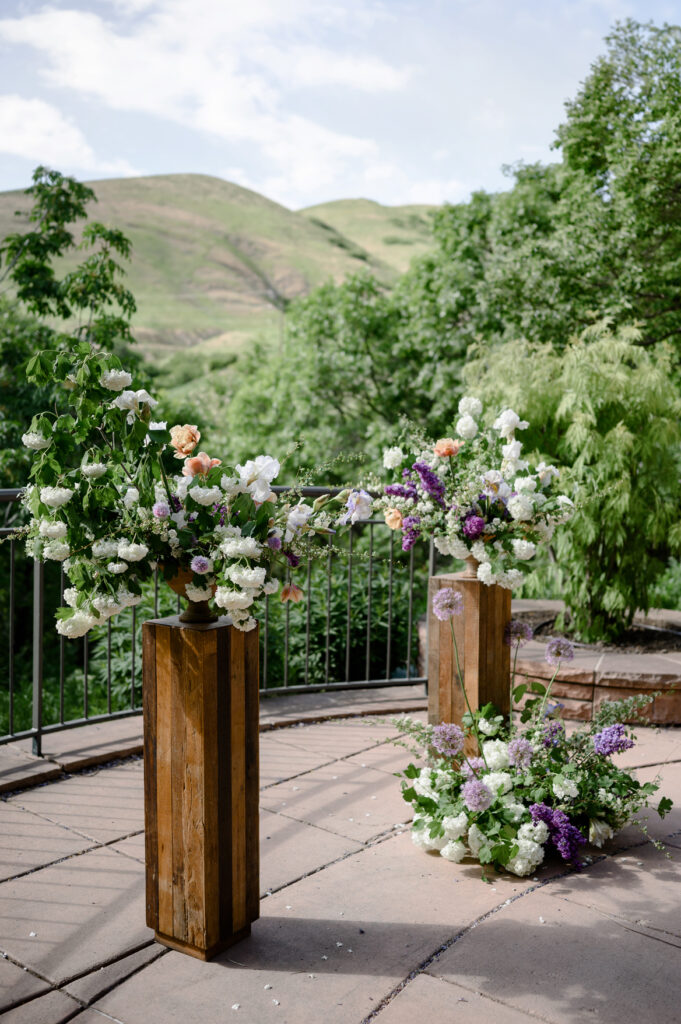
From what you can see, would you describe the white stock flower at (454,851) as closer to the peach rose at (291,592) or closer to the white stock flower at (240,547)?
the peach rose at (291,592)

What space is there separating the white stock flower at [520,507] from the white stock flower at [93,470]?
1.74m

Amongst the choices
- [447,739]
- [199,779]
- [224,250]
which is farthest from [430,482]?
[224,250]

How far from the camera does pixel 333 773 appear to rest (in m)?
4.06

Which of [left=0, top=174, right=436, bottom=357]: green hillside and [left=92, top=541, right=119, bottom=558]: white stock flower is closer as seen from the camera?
[left=92, top=541, right=119, bottom=558]: white stock flower

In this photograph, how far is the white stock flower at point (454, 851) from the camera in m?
3.07

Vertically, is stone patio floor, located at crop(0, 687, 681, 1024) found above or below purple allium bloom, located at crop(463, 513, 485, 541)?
below

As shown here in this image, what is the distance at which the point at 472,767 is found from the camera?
3.26 metres

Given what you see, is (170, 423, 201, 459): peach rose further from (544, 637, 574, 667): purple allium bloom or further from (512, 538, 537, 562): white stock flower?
(544, 637, 574, 667): purple allium bloom

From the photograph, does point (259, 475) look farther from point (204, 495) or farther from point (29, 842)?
point (29, 842)

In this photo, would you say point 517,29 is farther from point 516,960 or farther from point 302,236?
point 302,236

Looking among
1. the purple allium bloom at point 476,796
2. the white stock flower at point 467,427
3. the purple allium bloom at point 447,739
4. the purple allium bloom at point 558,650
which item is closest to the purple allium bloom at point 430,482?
the white stock flower at point 467,427

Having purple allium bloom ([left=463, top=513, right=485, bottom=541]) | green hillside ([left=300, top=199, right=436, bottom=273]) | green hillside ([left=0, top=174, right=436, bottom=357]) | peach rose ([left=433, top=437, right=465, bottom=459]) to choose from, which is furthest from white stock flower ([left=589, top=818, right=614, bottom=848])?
green hillside ([left=300, top=199, right=436, bottom=273])

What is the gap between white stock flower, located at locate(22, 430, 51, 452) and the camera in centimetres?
216

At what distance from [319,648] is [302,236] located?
7764cm
